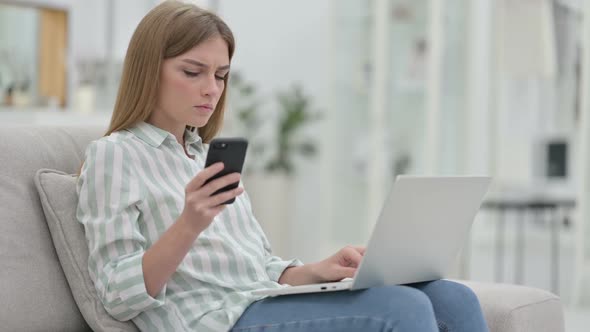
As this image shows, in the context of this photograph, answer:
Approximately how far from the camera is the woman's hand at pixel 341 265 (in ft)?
5.53

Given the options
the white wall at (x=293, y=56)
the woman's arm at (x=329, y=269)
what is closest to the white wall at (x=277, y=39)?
the white wall at (x=293, y=56)

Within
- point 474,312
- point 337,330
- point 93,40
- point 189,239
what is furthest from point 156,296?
point 93,40

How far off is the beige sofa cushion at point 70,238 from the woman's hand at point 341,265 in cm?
39

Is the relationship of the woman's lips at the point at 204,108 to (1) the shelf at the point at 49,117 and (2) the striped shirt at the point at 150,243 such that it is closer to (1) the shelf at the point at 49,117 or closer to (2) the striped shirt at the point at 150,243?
(2) the striped shirt at the point at 150,243

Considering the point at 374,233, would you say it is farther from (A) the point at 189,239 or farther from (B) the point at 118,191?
(B) the point at 118,191

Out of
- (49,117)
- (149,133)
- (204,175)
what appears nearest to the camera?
(204,175)

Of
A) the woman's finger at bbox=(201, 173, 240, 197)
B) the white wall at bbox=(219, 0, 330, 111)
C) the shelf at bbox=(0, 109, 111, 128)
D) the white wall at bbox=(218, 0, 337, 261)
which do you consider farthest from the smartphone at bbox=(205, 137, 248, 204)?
the white wall at bbox=(219, 0, 330, 111)

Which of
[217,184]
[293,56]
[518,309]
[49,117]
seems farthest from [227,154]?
[293,56]

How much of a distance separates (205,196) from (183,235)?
0.29 ft

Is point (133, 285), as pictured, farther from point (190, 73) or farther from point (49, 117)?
point (49, 117)

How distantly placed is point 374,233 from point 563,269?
3494 millimetres

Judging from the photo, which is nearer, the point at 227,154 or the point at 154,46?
the point at 227,154

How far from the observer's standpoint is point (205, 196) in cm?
138

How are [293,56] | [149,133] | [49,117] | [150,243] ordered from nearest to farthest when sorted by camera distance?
1. [150,243]
2. [149,133]
3. [49,117]
4. [293,56]
